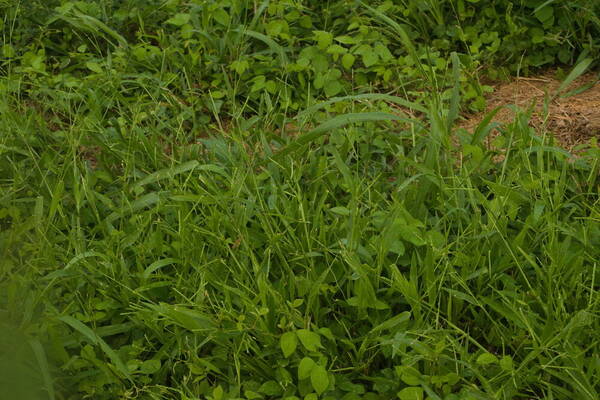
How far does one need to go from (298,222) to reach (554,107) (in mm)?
1296

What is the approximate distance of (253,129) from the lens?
10.1ft

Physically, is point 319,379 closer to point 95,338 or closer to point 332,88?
point 95,338

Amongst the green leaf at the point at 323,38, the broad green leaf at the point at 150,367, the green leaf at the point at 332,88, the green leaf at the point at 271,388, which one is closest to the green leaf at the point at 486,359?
the green leaf at the point at 271,388

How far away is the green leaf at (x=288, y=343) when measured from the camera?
2025 mm

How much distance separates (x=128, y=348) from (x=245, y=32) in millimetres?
1541

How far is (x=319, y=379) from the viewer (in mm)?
1993

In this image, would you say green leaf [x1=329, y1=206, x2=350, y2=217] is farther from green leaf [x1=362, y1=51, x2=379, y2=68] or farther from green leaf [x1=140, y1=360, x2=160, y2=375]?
green leaf [x1=362, y1=51, x2=379, y2=68]

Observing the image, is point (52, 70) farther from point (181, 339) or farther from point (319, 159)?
point (181, 339)

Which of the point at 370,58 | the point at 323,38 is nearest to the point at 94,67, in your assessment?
the point at 323,38

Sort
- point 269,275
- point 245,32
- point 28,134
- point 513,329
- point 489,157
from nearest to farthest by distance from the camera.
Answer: point 513,329, point 269,275, point 489,157, point 28,134, point 245,32

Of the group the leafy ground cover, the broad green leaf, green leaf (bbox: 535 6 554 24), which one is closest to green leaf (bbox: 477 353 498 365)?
the leafy ground cover

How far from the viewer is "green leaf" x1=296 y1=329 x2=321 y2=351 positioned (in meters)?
2.04

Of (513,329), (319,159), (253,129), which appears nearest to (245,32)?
(253,129)

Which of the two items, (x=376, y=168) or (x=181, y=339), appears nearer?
(x=181, y=339)
